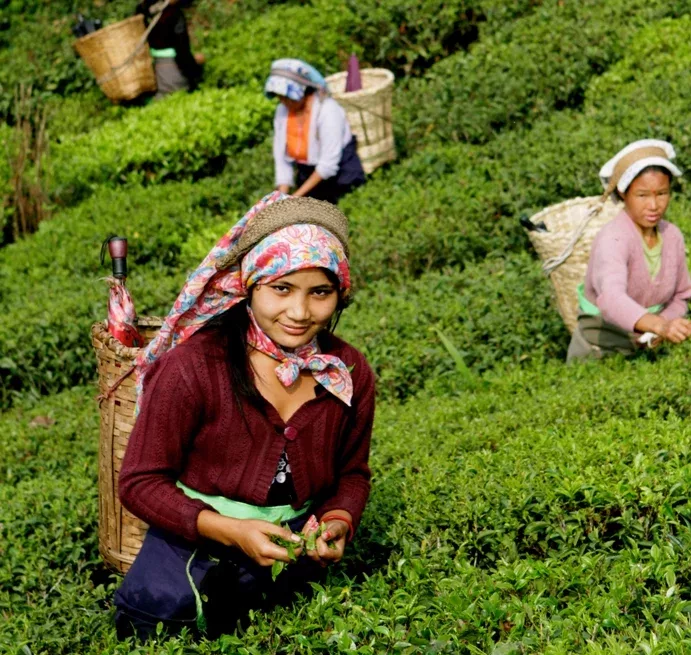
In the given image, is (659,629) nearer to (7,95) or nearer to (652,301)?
(652,301)

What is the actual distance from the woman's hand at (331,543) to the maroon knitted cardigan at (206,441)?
0.11m

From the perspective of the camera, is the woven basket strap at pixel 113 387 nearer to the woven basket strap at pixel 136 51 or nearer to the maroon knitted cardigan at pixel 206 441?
the maroon knitted cardigan at pixel 206 441

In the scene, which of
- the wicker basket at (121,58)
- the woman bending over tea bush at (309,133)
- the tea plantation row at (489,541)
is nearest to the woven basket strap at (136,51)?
the wicker basket at (121,58)

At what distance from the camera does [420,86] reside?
11.4 metres

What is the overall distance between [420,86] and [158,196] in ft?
9.87

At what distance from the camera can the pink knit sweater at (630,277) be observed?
5258 millimetres

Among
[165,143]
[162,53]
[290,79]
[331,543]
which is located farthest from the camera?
[162,53]

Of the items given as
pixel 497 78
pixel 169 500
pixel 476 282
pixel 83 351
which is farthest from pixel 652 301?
pixel 497 78

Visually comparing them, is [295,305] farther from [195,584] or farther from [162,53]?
[162,53]

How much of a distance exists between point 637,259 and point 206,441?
2.94m

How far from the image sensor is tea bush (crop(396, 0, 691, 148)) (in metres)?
10.3

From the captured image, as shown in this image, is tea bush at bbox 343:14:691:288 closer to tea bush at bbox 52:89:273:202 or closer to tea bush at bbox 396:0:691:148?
tea bush at bbox 396:0:691:148

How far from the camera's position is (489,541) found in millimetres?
3900

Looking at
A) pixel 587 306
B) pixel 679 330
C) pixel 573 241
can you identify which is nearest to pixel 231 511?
pixel 679 330
